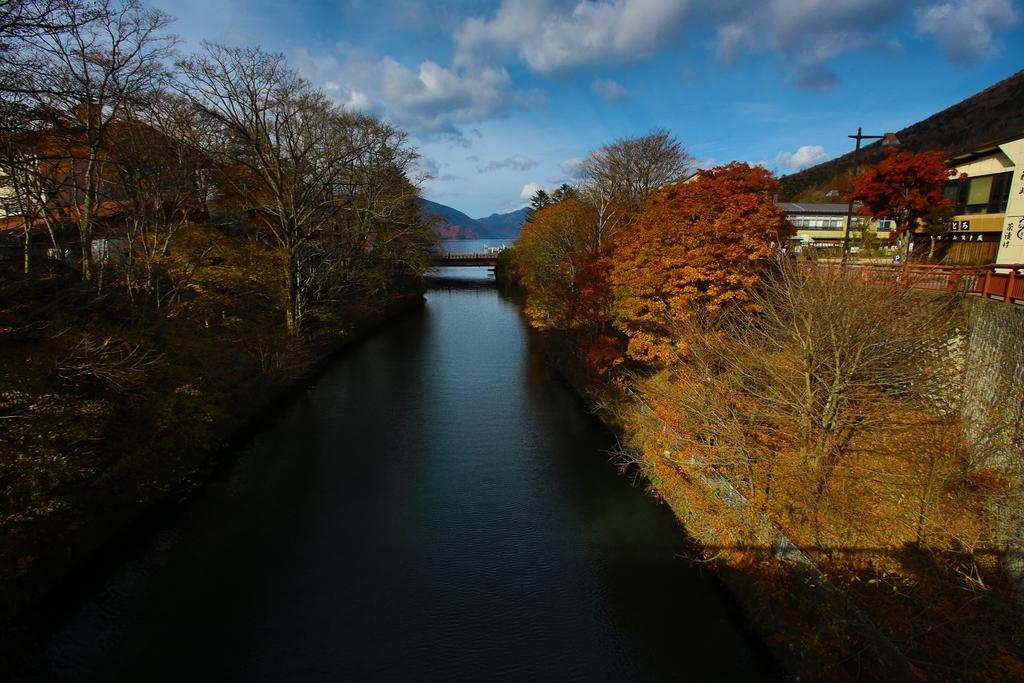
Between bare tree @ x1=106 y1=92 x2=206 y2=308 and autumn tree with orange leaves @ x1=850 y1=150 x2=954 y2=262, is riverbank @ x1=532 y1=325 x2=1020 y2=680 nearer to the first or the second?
bare tree @ x1=106 y1=92 x2=206 y2=308

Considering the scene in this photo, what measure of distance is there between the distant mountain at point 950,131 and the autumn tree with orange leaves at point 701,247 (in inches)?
3129

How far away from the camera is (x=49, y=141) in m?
16.5

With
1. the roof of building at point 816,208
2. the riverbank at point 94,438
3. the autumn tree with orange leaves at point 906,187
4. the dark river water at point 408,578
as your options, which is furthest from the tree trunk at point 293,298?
the roof of building at point 816,208

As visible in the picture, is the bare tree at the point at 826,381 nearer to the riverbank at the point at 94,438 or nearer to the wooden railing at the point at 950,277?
the wooden railing at the point at 950,277

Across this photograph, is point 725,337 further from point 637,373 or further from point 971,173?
point 971,173

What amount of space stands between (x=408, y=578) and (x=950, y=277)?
53.1ft

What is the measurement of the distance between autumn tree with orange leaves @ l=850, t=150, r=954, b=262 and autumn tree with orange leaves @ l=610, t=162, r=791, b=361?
10062 mm

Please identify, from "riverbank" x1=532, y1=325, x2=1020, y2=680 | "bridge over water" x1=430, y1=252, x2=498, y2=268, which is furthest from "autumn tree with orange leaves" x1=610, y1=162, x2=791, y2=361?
"bridge over water" x1=430, y1=252, x2=498, y2=268

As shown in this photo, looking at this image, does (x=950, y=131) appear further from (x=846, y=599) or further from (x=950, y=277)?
(x=846, y=599)

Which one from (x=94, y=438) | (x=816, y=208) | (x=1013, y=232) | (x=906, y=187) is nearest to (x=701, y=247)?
(x=1013, y=232)

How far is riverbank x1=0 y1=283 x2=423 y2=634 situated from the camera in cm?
954

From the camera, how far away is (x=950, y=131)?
105625mm

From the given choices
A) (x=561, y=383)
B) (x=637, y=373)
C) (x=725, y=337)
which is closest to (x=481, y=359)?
(x=561, y=383)

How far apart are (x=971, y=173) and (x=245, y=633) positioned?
3764cm
